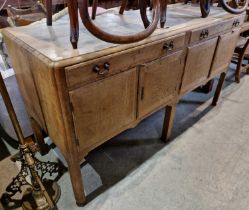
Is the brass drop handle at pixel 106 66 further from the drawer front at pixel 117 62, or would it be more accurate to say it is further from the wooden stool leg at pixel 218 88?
the wooden stool leg at pixel 218 88

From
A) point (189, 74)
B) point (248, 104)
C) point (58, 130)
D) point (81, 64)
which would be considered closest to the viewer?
point (81, 64)

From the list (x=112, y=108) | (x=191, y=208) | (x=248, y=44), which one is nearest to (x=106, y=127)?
(x=112, y=108)

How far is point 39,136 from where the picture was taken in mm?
1463

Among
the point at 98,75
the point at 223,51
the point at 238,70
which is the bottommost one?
the point at 238,70

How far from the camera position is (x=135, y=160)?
5.02ft

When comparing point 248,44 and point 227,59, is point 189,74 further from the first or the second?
point 248,44

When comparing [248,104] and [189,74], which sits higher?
[189,74]

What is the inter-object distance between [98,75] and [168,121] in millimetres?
878

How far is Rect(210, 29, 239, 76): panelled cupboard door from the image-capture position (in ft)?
5.32

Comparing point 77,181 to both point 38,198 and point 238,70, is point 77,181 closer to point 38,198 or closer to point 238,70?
point 38,198

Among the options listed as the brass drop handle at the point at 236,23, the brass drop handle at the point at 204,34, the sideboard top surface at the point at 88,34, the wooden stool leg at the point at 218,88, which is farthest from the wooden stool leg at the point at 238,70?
the brass drop handle at the point at 204,34

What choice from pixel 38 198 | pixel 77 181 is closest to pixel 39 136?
pixel 38 198

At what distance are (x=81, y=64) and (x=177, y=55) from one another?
2.24ft

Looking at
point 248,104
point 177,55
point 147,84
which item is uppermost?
point 177,55
